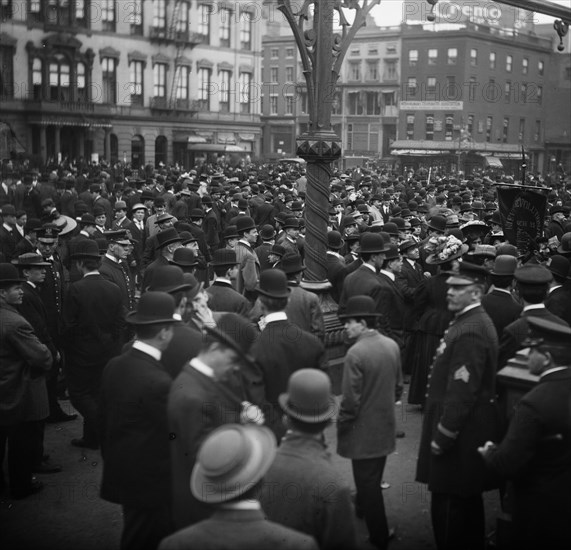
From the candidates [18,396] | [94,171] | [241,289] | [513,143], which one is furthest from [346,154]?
[18,396]

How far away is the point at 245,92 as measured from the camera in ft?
184

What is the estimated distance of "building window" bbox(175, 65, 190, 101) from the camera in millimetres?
50938

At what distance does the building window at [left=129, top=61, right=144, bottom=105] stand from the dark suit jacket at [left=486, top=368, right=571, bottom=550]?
4606cm

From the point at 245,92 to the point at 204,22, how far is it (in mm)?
6211

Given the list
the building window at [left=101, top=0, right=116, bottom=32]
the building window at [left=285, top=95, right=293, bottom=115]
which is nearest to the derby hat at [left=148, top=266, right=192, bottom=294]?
the building window at [left=101, top=0, right=116, bottom=32]

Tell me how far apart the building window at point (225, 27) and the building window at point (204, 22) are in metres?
1.18

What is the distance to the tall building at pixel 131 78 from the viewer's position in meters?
42.6

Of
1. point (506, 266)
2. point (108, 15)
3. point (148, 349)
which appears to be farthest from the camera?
point (108, 15)

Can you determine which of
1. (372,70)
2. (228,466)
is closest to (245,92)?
(372,70)

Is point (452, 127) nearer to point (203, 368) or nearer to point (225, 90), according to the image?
point (225, 90)

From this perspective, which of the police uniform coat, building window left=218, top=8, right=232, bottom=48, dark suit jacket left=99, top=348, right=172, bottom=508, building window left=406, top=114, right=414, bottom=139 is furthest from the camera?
building window left=406, top=114, right=414, bottom=139

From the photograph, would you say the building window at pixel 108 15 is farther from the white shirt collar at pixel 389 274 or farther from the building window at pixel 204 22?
the white shirt collar at pixel 389 274

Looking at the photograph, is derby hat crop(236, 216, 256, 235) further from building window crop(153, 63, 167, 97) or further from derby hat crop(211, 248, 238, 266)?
building window crop(153, 63, 167, 97)

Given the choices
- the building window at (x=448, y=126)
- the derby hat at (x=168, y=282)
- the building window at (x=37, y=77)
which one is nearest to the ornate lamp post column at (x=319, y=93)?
the derby hat at (x=168, y=282)
